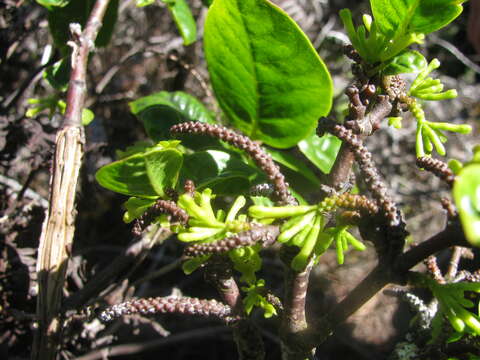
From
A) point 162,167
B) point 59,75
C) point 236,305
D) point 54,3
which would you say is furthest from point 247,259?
point 54,3

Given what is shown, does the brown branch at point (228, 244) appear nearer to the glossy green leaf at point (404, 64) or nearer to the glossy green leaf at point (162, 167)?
the glossy green leaf at point (162, 167)

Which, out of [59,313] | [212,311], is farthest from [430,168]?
[59,313]

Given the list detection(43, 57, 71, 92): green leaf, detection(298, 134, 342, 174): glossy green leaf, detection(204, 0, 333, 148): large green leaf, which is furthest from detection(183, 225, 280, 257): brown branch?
detection(43, 57, 71, 92): green leaf

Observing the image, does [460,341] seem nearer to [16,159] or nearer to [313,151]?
[313,151]

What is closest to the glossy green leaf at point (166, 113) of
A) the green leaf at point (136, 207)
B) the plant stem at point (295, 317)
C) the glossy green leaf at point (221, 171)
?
the glossy green leaf at point (221, 171)

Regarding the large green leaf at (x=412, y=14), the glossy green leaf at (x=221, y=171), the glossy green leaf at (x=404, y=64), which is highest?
the large green leaf at (x=412, y=14)

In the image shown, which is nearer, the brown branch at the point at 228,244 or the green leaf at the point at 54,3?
the brown branch at the point at 228,244

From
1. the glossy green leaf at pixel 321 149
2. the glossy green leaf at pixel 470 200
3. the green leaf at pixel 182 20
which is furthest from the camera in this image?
the green leaf at pixel 182 20
